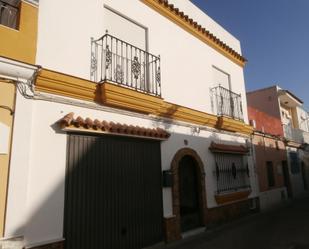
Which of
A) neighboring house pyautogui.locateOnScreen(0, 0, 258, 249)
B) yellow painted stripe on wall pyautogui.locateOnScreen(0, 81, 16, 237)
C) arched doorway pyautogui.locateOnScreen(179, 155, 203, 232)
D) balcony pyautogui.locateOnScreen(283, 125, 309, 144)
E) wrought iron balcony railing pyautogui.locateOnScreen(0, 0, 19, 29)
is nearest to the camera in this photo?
yellow painted stripe on wall pyautogui.locateOnScreen(0, 81, 16, 237)

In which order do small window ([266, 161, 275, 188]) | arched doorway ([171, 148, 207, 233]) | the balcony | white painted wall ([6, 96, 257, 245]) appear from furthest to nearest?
1. the balcony
2. small window ([266, 161, 275, 188])
3. arched doorway ([171, 148, 207, 233])
4. white painted wall ([6, 96, 257, 245])

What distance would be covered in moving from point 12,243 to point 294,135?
64.5ft

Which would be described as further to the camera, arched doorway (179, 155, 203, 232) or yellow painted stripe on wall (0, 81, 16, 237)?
arched doorway (179, 155, 203, 232)

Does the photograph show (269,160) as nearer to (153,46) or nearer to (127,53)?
(153,46)

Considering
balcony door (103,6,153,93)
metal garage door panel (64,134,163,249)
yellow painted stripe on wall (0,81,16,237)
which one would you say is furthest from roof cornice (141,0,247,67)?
yellow painted stripe on wall (0,81,16,237)

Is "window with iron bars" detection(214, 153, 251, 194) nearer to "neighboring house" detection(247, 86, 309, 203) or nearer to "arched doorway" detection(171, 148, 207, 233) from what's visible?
"arched doorway" detection(171, 148, 207, 233)

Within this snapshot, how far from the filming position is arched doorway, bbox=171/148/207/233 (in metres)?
7.98

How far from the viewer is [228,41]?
1219 cm

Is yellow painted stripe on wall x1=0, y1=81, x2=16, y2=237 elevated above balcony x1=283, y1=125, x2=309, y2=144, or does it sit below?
below

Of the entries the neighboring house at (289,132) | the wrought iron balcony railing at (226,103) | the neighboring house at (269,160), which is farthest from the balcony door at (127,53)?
the neighboring house at (289,132)

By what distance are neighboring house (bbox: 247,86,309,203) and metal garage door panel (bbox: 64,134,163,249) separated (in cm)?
1107

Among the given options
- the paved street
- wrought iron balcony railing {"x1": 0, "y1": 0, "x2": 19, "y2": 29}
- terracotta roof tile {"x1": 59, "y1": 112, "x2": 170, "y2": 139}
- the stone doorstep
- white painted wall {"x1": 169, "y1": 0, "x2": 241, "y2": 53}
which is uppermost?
white painted wall {"x1": 169, "y1": 0, "x2": 241, "y2": 53}

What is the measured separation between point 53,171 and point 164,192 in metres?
3.29

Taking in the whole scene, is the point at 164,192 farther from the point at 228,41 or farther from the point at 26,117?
the point at 228,41
